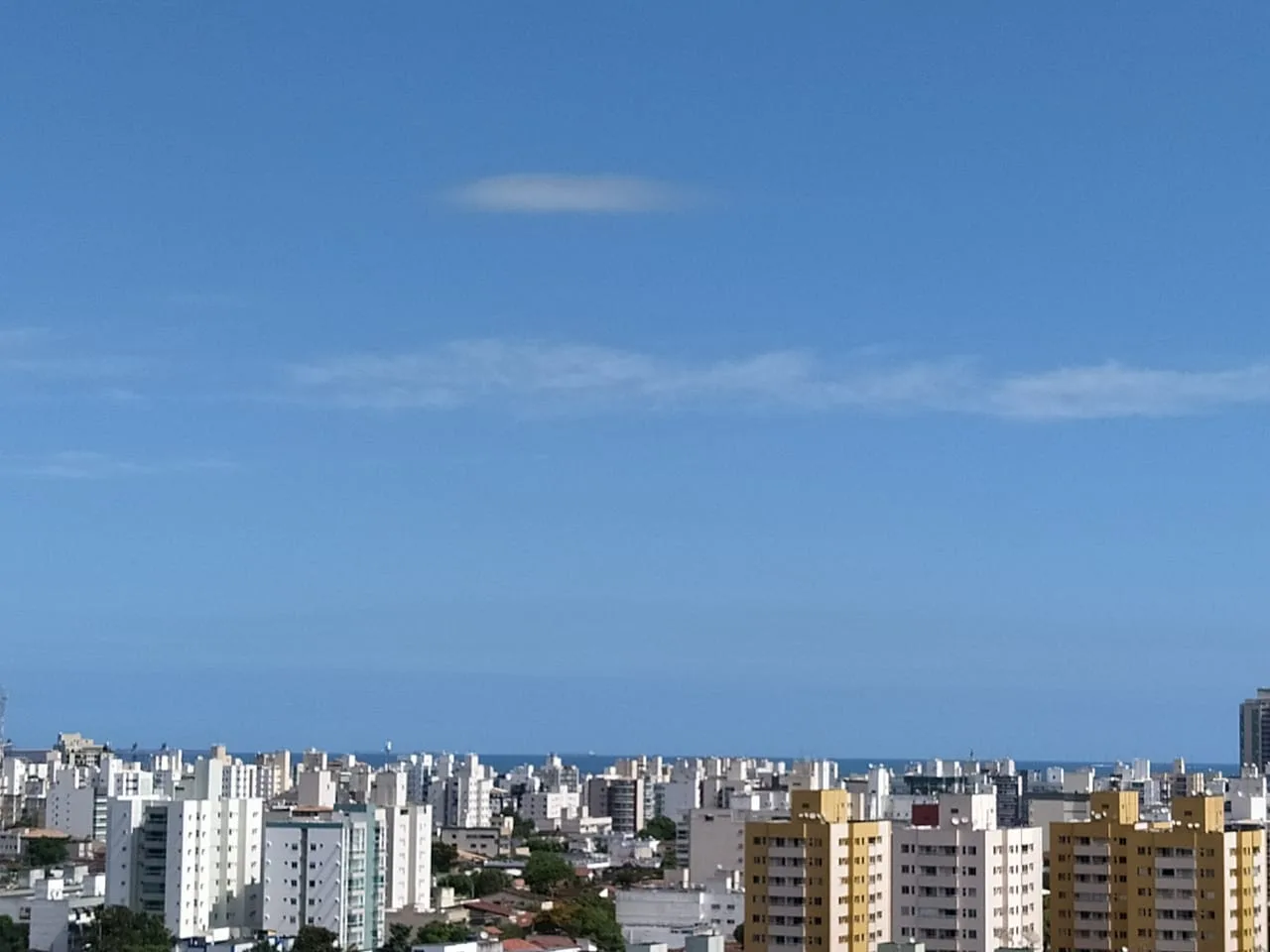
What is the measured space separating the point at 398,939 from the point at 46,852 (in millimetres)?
12582

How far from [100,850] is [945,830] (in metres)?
21.0

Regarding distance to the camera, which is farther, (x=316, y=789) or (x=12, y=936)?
(x=316, y=789)

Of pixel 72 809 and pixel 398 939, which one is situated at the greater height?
pixel 72 809

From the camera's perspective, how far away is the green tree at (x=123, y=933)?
1878cm

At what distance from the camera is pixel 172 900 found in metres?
21.5

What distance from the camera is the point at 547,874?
2762 cm

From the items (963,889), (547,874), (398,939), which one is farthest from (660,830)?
(963,889)

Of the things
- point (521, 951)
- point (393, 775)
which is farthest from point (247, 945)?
point (393, 775)

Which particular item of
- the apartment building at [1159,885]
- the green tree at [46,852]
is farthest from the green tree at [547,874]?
the apartment building at [1159,885]

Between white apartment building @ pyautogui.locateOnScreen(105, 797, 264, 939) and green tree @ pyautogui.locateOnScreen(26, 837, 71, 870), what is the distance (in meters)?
9.15

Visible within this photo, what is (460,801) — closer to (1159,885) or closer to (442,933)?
(442,933)

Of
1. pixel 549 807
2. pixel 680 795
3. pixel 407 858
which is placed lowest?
pixel 407 858

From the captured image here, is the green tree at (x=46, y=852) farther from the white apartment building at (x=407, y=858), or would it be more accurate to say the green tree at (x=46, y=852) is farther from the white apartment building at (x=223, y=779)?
the white apartment building at (x=407, y=858)

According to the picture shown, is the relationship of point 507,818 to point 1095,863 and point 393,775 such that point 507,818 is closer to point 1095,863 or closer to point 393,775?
point 393,775
